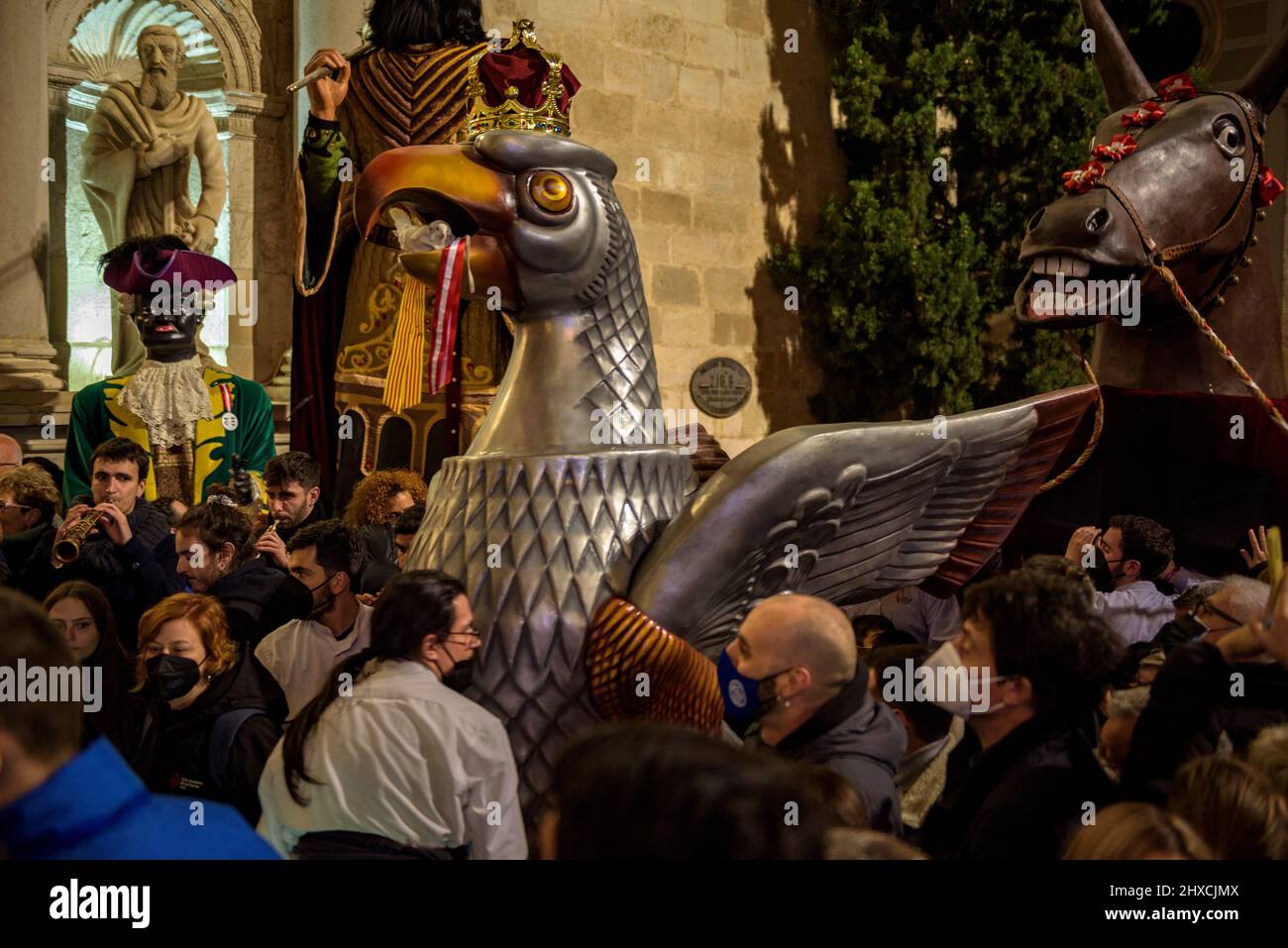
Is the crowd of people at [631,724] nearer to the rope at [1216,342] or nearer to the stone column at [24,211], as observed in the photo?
the rope at [1216,342]

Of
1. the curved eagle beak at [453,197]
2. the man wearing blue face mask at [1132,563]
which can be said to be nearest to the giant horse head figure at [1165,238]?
the man wearing blue face mask at [1132,563]

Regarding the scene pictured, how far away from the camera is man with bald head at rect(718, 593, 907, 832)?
218cm

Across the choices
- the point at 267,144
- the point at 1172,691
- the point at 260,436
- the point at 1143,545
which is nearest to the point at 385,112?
the point at 260,436

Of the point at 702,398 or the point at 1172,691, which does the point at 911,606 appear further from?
the point at 702,398

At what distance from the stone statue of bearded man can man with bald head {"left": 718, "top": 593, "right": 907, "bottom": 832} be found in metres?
5.04

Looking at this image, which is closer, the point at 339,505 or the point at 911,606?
the point at 911,606

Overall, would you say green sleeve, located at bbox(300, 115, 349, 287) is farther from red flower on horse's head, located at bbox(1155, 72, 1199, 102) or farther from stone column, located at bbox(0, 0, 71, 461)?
red flower on horse's head, located at bbox(1155, 72, 1199, 102)

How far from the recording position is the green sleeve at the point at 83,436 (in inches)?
193

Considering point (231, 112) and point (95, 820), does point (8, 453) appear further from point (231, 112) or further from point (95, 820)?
point (95, 820)

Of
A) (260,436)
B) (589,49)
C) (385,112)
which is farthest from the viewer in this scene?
(589,49)

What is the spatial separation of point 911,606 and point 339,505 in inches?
82.4

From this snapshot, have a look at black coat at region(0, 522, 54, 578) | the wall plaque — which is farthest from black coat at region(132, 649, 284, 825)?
the wall plaque

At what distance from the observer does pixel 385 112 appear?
4754 millimetres

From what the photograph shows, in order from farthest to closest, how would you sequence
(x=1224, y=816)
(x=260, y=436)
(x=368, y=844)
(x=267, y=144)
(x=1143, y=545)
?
(x=267, y=144)
(x=260, y=436)
(x=1143, y=545)
(x=368, y=844)
(x=1224, y=816)
